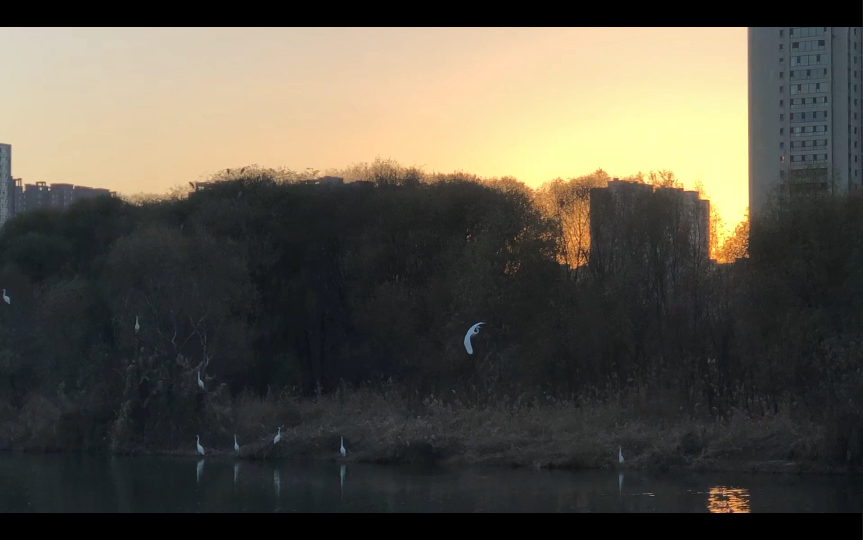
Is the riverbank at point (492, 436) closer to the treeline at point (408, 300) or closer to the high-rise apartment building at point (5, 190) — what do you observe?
the treeline at point (408, 300)

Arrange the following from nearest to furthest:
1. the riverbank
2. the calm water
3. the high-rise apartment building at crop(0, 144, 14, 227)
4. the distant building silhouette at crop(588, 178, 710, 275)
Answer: the calm water
the riverbank
the distant building silhouette at crop(588, 178, 710, 275)
the high-rise apartment building at crop(0, 144, 14, 227)

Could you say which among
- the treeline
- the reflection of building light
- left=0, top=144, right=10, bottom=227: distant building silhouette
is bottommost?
the reflection of building light

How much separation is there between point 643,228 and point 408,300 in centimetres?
832

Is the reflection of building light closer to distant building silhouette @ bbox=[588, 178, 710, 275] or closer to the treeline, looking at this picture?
the treeline

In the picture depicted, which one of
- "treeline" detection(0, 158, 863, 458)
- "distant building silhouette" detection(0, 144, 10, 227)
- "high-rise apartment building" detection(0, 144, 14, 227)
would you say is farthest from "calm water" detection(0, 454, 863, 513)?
"distant building silhouette" detection(0, 144, 10, 227)

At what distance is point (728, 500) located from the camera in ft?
65.3

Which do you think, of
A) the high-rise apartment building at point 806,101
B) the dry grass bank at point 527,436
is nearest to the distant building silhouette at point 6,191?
the dry grass bank at point 527,436

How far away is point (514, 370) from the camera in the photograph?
31.1m

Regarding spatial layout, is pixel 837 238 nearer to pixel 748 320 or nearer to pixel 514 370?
pixel 748 320

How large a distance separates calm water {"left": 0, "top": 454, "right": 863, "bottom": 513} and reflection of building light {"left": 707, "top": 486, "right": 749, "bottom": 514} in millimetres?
20

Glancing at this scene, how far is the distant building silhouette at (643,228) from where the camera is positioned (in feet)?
108

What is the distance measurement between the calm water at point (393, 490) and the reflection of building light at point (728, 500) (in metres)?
0.02

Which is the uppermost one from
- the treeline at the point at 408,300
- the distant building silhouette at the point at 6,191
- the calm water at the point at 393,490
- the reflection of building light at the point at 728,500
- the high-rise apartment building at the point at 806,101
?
the high-rise apartment building at the point at 806,101

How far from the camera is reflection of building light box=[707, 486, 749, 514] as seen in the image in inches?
736
